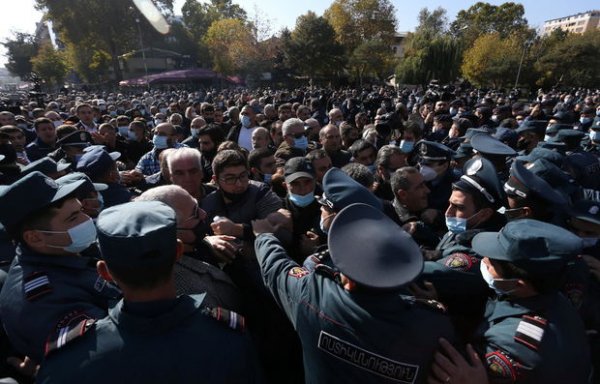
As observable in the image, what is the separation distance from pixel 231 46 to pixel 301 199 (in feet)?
167

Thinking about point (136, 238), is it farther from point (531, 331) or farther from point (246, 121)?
point (246, 121)

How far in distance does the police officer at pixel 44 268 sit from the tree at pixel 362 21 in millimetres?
51821

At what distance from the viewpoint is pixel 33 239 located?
190 centimetres

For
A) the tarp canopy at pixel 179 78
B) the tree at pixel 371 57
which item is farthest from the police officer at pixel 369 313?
the tarp canopy at pixel 179 78

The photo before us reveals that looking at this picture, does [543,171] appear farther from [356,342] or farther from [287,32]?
[287,32]

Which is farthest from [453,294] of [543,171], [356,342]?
[543,171]

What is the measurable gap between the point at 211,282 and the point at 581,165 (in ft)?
16.5

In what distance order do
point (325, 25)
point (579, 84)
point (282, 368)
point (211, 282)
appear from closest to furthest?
point (211, 282)
point (282, 368)
point (579, 84)
point (325, 25)

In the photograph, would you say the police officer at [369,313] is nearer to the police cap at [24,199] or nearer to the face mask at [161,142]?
the police cap at [24,199]

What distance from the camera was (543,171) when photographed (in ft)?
11.1

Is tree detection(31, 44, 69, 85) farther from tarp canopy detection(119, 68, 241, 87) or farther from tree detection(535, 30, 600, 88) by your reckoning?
tree detection(535, 30, 600, 88)

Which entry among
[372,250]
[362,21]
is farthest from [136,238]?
[362,21]

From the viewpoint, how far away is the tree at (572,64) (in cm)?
3453

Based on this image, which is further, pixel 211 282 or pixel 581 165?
pixel 581 165
